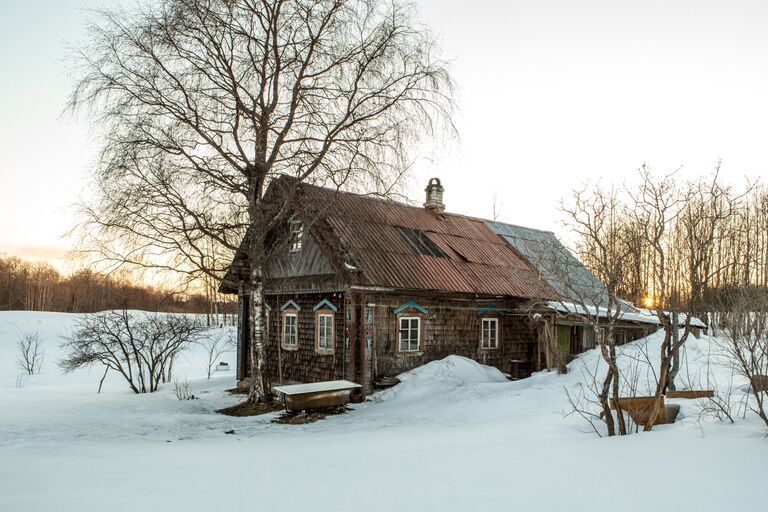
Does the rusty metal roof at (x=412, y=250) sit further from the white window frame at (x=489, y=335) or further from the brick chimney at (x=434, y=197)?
the white window frame at (x=489, y=335)

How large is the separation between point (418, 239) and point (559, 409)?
28.7ft

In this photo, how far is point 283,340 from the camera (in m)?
17.7

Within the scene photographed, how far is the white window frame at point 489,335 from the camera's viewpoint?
17.7 meters

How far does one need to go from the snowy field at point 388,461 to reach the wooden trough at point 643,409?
0.97ft

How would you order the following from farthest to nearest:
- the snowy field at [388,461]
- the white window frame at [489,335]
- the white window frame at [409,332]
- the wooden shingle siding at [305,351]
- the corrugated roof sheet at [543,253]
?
the corrugated roof sheet at [543,253]
the white window frame at [489,335]
the white window frame at [409,332]
the wooden shingle siding at [305,351]
the snowy field at [388,461]

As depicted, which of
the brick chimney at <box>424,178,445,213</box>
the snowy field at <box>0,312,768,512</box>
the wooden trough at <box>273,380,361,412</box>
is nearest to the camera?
the snowy field at <box>0,312,768,512</box>

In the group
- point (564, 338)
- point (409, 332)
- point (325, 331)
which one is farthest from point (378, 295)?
point (564, 338)

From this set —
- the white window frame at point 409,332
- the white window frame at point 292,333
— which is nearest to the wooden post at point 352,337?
the white window frame at point 409,332

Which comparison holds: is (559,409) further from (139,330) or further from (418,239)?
(139,330)

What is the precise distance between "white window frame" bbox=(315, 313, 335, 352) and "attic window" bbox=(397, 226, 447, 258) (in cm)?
371

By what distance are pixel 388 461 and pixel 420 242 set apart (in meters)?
11.4

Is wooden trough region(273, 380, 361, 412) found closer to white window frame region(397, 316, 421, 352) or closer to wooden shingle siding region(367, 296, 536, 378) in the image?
wooden shingle siding region(367, 296, 536, 378)

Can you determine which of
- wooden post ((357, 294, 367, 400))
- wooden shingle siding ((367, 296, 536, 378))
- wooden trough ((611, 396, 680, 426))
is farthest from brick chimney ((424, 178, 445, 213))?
wooden trough ((611, 396, 680, 426))

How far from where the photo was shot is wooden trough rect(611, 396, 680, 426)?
832cm
